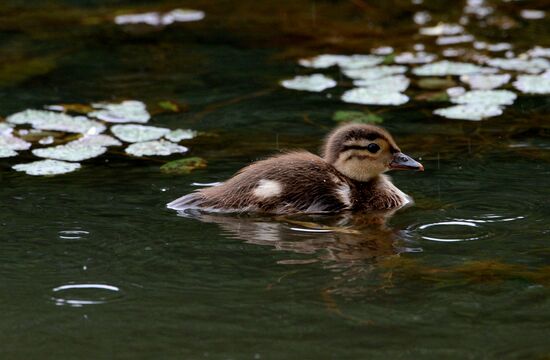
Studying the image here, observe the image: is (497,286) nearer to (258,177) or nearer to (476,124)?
(258,177)

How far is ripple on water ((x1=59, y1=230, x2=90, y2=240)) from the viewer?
17.8 feet

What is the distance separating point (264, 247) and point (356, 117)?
2.54m

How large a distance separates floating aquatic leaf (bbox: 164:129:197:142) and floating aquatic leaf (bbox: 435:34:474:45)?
348 centimetres

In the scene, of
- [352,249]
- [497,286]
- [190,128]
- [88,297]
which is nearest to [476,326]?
[497,286]

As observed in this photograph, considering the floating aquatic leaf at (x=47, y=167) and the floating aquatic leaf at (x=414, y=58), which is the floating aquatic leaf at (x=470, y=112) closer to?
the floating aquatic leaf at (x=414, y=58)

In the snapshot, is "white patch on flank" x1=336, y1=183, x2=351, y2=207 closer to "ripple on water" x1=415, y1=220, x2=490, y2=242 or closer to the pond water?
the pond water

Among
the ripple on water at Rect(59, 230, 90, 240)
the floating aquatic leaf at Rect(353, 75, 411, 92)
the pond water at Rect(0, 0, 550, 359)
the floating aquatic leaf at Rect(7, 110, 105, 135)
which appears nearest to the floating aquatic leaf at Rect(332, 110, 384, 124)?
the pond water at Rect(0, 0, 550, 359)

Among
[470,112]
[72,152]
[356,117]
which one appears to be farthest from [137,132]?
[470,112]

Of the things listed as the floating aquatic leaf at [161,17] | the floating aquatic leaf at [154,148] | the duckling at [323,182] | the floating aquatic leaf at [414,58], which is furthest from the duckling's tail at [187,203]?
the floating aquatic leaf at [161,17]

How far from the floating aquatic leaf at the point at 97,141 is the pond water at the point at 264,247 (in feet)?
0.94

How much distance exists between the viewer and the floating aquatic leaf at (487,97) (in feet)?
26.3

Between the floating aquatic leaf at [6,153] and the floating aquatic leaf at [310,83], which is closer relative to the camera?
the floating aquatic leaf at [6,153]

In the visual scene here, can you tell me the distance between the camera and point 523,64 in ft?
29.9

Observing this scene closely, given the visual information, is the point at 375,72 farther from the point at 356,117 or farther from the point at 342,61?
the point at 356,117
